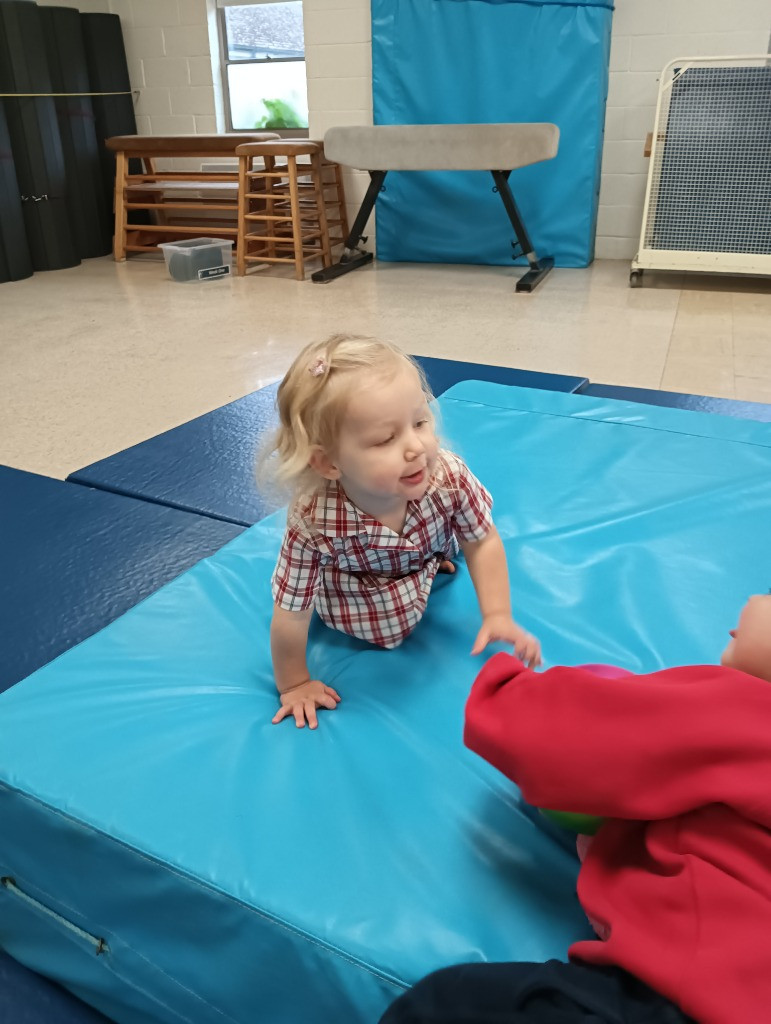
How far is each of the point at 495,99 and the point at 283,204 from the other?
142 cm

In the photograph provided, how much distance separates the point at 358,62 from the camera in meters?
4.38

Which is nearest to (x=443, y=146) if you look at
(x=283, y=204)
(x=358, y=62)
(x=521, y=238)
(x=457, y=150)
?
(x=457, y=150)

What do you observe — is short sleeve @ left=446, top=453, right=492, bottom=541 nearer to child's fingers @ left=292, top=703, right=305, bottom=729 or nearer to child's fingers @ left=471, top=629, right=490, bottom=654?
child's fingers @ left=471, top=629, right=490, bottom=654

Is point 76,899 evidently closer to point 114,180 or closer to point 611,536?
point 611,536

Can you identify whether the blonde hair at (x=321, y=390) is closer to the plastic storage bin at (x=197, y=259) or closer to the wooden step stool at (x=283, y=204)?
the wooden step stool at (x=283, y=204)

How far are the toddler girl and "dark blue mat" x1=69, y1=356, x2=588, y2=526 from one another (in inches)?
21.3

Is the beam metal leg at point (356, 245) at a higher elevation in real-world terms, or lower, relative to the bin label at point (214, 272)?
higher

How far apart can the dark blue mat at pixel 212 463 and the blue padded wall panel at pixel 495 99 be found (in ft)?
7.67

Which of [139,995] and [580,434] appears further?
[580,434]

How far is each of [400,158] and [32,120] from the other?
2.10 metres

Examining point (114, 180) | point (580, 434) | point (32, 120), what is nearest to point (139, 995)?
point (580, 434)

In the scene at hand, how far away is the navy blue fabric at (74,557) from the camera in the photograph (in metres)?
1.28

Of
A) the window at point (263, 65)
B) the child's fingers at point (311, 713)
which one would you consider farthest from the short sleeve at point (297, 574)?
the window at point (263, 65)

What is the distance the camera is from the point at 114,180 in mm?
5051
